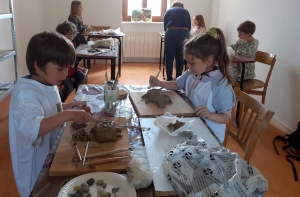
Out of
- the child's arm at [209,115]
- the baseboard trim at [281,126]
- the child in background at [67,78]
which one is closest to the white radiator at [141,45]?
the child in background at [67,78]

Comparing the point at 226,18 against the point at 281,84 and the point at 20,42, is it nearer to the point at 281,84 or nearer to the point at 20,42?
the point at 281,84

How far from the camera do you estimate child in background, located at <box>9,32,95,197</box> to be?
3.13ft

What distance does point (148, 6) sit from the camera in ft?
17.3

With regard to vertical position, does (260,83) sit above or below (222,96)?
below

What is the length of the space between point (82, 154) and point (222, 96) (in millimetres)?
756

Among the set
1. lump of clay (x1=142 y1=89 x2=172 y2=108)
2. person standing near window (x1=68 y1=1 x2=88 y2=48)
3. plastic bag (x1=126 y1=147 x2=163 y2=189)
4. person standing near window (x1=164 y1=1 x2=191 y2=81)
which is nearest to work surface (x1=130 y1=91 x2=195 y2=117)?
lump of clay (x1=142 y1=89 x2=172 y2=108)

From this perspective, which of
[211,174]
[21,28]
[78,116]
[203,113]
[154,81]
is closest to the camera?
[211,174]

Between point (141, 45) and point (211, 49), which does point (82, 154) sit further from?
point (141, 45)

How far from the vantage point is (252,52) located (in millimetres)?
2967

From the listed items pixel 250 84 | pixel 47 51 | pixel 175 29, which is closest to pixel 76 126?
pixel 47 51

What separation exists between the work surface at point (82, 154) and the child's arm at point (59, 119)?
1.9 inches

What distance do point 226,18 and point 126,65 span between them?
6.51ft

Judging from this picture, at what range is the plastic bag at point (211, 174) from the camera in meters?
0.69

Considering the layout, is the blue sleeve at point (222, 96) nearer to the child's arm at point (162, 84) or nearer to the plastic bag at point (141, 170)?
the child's arm at point (162, 84)
